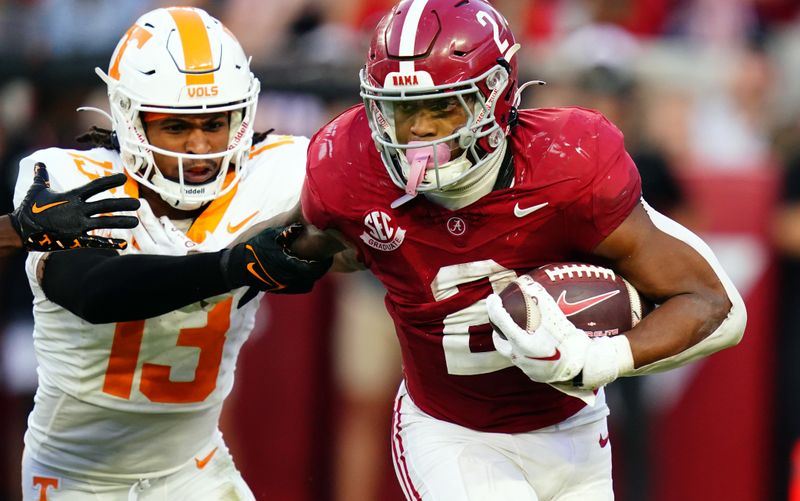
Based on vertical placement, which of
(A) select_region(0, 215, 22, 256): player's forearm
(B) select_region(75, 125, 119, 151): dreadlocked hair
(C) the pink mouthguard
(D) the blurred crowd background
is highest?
(C) the pink mouthguard

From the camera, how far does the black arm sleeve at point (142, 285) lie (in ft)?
10.8

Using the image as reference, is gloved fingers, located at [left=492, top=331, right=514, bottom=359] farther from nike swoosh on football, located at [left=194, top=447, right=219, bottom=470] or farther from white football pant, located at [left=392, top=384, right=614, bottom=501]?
nike swoosh on football, located at [left=194, top=447, right=219, bottom=470]

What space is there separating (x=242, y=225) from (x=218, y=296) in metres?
0.24

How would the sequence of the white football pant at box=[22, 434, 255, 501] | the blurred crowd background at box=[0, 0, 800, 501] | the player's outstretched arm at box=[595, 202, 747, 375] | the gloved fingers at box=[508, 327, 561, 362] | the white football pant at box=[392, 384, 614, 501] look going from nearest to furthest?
the gloved fingers at box=[508, 327, 561, 362] → the player's outstretched arm at box=[595, 202, 747, 375] → the white football pant at box=[392, 384, 614, 501] → the white football pant at box=[22, 434, 255, 501] → the blurred crowd background at box=[0, 0, 800, 501]

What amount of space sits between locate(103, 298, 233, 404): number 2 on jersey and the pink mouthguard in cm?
74

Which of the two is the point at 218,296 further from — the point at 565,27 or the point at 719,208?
the point at 565,27

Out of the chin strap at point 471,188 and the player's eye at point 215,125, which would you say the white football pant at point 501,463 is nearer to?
the chin strap at point 471,188

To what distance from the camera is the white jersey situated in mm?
3592

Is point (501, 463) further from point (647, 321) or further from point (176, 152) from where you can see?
point (176, 152)

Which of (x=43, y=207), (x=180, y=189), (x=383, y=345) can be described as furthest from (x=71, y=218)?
(x=383, y=345)

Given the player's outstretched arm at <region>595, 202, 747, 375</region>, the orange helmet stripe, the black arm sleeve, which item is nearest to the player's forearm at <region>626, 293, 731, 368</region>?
the player's outstretched arm at <region>595, 202, 747, 375</region>

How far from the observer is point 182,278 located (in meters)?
3.28

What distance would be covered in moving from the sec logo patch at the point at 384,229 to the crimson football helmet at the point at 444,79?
0.10 m

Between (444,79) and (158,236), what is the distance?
94cm
